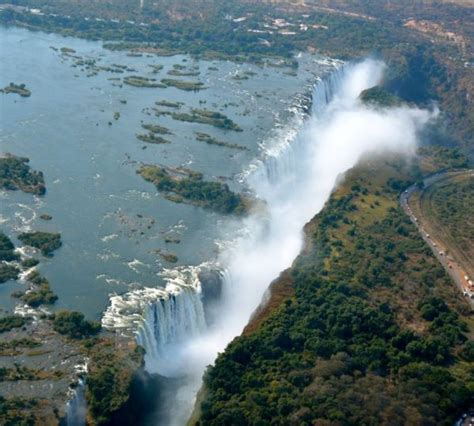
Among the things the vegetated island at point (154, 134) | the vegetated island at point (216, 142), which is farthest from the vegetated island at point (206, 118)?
the vegetated island at point (154, 134)

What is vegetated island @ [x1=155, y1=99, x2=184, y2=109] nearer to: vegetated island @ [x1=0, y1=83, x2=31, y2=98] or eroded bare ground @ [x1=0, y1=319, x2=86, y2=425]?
vegetated island @ [x1=0, y1=83, x2=31, y2=98]

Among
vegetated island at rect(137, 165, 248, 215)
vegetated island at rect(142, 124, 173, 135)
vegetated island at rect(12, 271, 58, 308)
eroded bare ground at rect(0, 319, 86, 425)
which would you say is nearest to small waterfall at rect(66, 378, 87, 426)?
eroded bare ground at rect(0, 319, 86, 425)

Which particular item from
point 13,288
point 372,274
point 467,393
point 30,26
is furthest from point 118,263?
point 30,26

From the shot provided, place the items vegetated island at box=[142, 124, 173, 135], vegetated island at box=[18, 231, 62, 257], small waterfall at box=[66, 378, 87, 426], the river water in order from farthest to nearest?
vegetated island at box=[142, 124, 173, 135], the river water, vegetated island at box=[18, 231, 62, 257], small waterfall at box=[66, 378, 87, 426]

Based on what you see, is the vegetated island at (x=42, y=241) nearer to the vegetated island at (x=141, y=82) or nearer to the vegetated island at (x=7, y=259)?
the vegetated island at (x=7, y=259)

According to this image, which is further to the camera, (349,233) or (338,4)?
(338,4)

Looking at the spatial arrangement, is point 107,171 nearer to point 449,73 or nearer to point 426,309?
point 426,309
